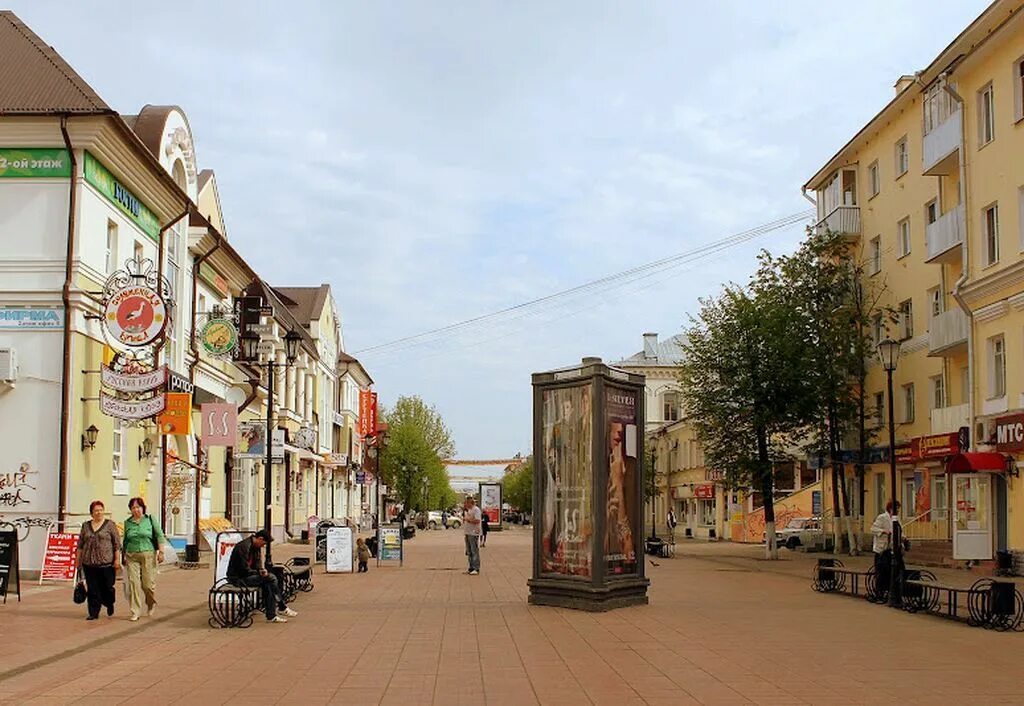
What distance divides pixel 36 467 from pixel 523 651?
1294cm

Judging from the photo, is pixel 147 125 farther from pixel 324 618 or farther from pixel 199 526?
pixel 324 618

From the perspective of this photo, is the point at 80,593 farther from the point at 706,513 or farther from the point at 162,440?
the point at 706,513

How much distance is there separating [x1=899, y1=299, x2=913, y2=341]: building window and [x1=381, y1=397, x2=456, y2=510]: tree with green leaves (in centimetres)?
5154

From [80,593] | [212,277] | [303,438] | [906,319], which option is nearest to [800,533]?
[906,319]

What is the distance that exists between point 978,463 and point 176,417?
59.4ft

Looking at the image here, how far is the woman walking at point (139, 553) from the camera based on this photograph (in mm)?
16703

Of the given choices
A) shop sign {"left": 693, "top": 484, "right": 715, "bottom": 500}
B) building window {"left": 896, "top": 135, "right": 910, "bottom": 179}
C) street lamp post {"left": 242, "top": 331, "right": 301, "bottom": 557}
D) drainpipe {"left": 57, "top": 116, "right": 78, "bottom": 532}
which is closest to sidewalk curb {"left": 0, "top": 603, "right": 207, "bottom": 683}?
street lamp post {"left": 242, "top": 331, "right": 301, "bottom": 557}

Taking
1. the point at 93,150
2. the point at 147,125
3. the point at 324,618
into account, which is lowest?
the point at 324,618

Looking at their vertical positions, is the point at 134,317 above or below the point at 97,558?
above

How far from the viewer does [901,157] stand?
3919 cm

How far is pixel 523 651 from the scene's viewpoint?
1310cm

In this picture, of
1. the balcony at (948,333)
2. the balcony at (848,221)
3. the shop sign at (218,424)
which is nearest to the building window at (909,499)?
the balcony at (948,333)

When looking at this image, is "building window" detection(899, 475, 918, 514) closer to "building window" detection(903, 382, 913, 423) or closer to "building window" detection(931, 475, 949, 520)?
"building window" detection(931, 475, 949, 520)

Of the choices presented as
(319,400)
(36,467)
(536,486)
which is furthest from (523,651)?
(319,400)
